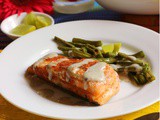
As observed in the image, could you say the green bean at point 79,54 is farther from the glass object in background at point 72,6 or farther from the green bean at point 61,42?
the glass object in background at point 72,6

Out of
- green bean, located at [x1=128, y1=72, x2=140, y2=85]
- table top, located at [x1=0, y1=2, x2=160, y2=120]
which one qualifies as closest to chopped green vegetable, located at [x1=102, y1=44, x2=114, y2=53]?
green bean, located at [x1=128, y1=72, x2=140, y2=85]

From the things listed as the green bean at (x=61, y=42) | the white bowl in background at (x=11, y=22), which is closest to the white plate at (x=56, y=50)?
the green bean at (x=61, y=42)

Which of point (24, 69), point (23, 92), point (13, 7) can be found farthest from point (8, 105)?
point (13, 7)

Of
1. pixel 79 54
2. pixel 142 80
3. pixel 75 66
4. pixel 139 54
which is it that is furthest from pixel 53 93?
pixel 139 54

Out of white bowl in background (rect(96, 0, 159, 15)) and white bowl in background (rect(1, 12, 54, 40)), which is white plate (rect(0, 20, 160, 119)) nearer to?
white bowl in background (rect(96, 0, 159, 15))

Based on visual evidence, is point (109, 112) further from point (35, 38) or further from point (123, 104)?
point (35, 38)

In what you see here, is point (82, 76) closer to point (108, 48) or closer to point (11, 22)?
point (108, 48)
